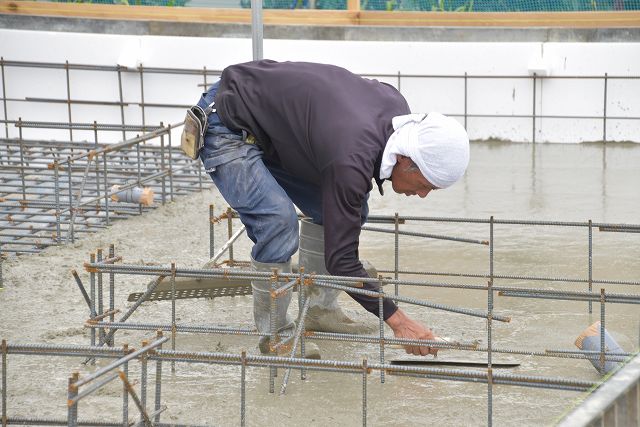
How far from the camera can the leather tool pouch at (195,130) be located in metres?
5.65

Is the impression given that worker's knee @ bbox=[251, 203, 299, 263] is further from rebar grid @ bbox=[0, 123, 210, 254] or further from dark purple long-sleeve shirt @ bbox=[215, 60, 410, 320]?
rebar grid @ bbox=[0, 123, 210, 254]

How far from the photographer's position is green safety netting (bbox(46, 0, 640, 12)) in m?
12.8

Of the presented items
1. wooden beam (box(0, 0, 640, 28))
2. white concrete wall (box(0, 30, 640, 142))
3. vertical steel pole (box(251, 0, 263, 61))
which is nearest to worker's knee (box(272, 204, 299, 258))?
vertical steel pole (box(251, 0, 263, 61))

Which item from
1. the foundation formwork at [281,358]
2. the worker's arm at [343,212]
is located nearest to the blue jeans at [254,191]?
the foundation formwork at [281,358]

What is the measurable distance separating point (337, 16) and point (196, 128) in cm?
811

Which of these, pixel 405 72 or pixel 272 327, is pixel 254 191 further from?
pixel 405 72

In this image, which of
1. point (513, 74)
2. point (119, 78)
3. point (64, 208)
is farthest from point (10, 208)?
point (513, 74)

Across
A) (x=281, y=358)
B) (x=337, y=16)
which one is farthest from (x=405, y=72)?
(x=281, y=358)

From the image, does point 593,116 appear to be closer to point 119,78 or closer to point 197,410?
point 119,78

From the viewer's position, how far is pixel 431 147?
5055mm

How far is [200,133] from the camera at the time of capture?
5648mm

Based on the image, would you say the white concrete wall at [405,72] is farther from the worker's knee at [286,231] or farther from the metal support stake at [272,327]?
A: the metal support stake at [272,327]

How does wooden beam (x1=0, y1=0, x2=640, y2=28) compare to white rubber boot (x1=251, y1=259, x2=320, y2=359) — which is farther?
wooden beam (x1=0, y1=0, x2=640, y2=28)

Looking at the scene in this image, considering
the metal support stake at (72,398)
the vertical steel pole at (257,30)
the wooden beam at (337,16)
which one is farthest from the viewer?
the wooden beam at (337,16)
